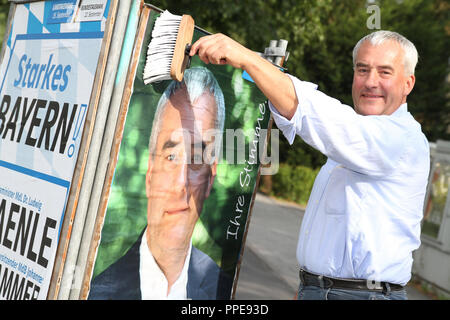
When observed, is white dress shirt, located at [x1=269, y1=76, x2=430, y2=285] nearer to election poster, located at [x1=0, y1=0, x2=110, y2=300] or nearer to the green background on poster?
the green background on poster

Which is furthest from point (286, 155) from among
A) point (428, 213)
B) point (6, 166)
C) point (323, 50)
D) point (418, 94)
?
point (6, 166)

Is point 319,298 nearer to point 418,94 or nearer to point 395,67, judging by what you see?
point 395,67

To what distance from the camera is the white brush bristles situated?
1945 millimetres

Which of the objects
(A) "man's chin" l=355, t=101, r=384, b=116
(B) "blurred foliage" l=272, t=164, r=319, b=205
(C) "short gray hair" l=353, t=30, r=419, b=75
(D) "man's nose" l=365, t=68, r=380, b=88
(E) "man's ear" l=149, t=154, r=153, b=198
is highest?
(C) "short gray hair" l=353, t=30, r=419, b=75

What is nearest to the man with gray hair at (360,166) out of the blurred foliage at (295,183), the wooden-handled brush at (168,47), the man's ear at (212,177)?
the wooden-handled brush at (168,47)

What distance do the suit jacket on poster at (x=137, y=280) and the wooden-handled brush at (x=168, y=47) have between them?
0.66 meters

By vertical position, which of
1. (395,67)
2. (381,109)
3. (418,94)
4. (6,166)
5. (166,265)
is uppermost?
(418,94)

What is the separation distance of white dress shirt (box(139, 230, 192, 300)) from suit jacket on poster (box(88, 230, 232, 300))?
21 millimetres

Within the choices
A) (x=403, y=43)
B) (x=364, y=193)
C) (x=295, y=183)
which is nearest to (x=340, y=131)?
(x=364, y=193)

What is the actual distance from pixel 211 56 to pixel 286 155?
59.4ft

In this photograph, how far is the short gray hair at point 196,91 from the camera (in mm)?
2072

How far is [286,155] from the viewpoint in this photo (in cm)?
1964

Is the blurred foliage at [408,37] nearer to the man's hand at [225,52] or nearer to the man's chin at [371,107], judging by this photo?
A: the man's chin at [371,107]

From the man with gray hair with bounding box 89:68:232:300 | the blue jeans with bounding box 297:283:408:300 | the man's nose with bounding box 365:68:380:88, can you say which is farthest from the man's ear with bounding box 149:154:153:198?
the man's nose with bounding box 365:68:380:88
